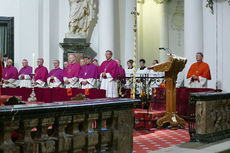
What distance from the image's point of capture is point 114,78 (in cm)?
1138

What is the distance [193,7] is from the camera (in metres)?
12.7

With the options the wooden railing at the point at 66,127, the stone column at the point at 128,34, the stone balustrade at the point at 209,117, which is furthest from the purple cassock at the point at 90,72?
the wooden railing at the point at 66,127

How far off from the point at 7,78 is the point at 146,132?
849 cm

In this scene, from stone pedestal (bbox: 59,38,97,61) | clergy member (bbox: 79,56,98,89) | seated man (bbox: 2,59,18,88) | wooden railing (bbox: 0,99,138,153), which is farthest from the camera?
stone pedestal (bbox: 59,38,97,61)

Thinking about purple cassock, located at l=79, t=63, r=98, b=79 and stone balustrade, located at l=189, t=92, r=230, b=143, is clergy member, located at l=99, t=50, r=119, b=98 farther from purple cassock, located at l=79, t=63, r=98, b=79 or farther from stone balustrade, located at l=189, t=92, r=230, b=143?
stone balustrade, located at l=189, t=92, r=230, b=143

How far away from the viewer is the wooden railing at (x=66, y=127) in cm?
327

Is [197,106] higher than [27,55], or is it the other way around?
[27,55]

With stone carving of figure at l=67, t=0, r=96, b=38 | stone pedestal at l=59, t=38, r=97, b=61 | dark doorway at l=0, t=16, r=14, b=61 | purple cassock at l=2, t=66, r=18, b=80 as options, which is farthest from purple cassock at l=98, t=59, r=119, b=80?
dark doorway at l=0, t=16, r=14, b=61

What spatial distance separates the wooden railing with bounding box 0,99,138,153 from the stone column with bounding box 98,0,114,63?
10387 mm

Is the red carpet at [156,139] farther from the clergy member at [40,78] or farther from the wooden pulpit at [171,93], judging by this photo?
the clergy member at [40,78]

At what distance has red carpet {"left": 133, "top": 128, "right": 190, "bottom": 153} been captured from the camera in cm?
627

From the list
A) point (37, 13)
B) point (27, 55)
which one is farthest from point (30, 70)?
point (37, 13)

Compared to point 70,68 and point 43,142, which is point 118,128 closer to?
point 43,142

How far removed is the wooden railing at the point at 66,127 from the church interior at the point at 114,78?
1 cm
